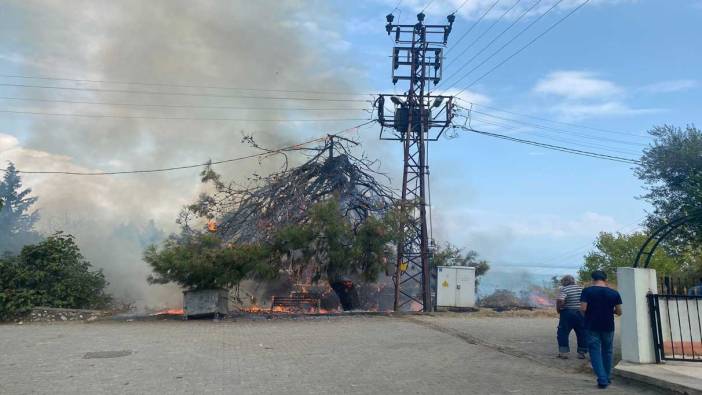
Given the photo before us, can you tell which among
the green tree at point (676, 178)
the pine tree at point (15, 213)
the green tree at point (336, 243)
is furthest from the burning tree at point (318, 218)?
the pine tree at point (15, 213)

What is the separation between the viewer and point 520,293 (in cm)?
3297

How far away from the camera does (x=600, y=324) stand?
7.45 metres

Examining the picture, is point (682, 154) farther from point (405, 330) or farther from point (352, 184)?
point (352, 184)

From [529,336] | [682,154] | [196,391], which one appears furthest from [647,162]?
[196,391]

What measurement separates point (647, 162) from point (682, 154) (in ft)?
4.30

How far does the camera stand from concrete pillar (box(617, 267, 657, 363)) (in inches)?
330

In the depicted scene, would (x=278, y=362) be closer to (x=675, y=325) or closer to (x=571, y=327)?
(x=571, y=327)

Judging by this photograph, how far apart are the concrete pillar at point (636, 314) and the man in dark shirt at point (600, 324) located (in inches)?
41.3

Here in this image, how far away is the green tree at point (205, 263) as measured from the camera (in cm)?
1697

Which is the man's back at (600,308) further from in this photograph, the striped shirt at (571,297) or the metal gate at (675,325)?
the striped shirt at (571,297)

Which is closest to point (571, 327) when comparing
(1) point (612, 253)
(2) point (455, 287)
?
(2) point (455, 287)

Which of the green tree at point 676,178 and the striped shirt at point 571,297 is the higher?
the green tree at point 676,178

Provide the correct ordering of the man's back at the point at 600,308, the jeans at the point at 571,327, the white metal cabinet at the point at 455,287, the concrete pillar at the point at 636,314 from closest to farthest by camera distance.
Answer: the man's back at the point at 600,308, the concrete pillar at the point at 636,314, the jeans at the point at 571,327, the white metal cabinet at the point at 455,287

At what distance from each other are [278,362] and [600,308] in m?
5.09
